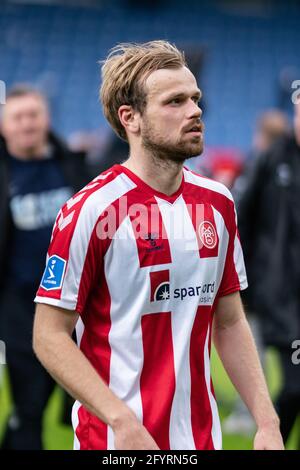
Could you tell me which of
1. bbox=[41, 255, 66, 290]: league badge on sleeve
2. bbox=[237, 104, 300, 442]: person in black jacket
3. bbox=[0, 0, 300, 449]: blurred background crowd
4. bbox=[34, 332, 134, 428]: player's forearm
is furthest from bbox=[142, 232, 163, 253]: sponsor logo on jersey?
bbox=[237, 104, 300, 442]: person in black jacket

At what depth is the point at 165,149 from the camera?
3.19 meters

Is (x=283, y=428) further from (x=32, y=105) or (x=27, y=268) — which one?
(x=32, y=105)

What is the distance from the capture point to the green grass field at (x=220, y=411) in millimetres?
6648

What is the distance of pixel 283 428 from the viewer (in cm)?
582

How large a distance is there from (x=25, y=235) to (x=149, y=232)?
2.98m

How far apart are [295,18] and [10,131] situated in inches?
717

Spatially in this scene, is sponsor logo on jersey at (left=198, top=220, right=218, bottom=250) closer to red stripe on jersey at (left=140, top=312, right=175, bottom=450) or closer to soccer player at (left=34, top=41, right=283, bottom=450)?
soccer player at (left=34, top=41, right=283, bottom=450)

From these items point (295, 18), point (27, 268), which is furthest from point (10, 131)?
point (295, 18)


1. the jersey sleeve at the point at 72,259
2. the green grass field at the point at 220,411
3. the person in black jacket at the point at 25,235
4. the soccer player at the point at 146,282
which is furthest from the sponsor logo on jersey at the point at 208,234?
the green grass field at the point at 220,411

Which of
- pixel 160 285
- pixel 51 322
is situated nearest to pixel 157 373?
pixel 160 285

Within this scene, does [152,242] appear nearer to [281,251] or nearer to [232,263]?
[232,263]

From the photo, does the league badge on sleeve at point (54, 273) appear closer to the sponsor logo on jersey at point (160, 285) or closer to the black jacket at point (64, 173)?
the sponsor logo on jersey at point (160, 285)

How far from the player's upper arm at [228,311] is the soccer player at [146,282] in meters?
0.10

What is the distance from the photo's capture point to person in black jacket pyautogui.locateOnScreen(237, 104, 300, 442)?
5820 mm
